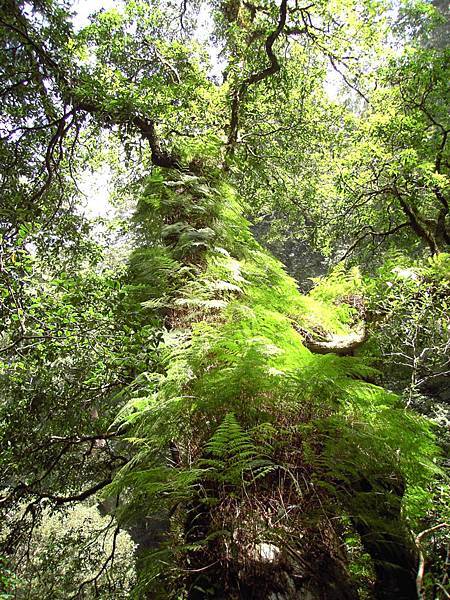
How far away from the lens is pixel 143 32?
795 centimetres

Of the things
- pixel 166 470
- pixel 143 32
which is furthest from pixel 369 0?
pixel 166 470

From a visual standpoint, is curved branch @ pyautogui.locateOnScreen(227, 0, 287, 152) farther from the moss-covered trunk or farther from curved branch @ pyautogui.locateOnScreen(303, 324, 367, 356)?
the moss-covered trunk

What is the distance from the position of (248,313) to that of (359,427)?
1287 millimetres

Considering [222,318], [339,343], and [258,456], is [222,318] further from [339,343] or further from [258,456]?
[339,343]

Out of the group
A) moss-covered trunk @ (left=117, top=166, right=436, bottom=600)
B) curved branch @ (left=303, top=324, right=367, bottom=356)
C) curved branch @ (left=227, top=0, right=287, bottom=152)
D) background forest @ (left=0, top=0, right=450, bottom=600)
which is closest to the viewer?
moss-covered trunk @ (left=117, top=166, right=436, bottom=600)

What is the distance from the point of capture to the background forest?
7.09 ft

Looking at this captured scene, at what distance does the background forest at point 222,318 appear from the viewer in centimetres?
216

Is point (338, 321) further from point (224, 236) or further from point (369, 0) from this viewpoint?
point (369, 0)

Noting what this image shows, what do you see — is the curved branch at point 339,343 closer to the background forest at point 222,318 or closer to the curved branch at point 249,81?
the background forest at point 222,318

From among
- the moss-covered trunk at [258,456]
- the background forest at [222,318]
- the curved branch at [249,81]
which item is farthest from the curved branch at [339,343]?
the curved branch at [249,81]

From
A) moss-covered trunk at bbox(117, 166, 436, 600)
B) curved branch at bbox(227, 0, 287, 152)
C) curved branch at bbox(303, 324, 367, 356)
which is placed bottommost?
curved branch at bbox(303, 324, 367, 356)

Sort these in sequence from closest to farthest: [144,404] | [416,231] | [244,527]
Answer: [244,527] < [144,404] < [416,231]

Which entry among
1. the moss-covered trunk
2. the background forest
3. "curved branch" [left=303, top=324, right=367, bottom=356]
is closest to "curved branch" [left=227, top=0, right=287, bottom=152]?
the background forest

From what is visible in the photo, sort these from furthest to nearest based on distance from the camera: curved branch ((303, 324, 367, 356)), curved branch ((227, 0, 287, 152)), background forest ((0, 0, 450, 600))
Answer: curved branch ((227, 0, 287, 152)) < curved branch ((303, 324, 367, 356)) < background forest ((0, 0, 450, 600))
